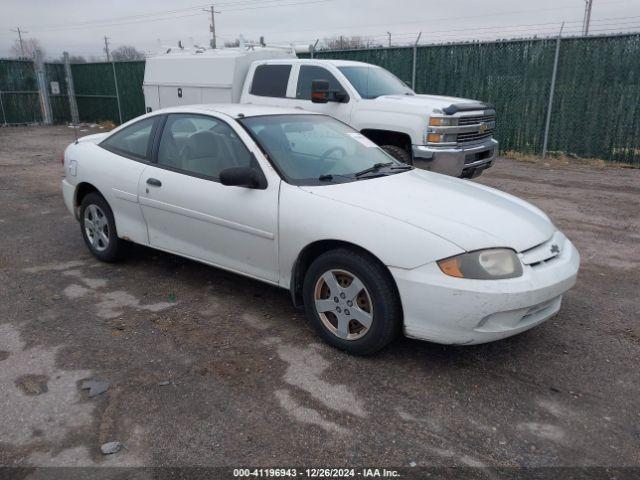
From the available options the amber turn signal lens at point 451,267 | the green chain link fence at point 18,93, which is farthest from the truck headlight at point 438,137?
the green chain link fence at point 18,93

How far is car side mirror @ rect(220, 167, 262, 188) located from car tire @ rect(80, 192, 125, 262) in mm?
1776

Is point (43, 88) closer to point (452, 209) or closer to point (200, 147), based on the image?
point (200, 147)

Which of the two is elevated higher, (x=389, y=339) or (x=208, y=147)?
(x=208, y=147)

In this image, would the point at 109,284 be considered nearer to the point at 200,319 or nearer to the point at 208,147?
the point at 200,319

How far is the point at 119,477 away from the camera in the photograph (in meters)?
2.53

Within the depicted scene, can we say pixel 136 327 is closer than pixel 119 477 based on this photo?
No

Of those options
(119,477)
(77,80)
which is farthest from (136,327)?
(77,80)

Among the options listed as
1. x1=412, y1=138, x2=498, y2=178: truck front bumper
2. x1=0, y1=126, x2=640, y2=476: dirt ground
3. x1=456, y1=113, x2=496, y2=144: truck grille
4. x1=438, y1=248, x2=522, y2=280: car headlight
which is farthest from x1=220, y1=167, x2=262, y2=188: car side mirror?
x1=456, y1=113, x2=496, y2=144: truck grille

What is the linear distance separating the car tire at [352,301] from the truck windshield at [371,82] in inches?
205

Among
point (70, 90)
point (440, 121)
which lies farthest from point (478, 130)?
point (70, 90)

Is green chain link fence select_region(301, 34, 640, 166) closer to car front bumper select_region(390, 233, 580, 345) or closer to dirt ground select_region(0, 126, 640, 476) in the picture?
dirt ground select_region(0, 126, 640, 476)

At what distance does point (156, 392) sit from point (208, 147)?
2.06m

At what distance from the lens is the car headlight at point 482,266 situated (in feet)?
10.4

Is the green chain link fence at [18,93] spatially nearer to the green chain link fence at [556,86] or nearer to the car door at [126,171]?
the green chain link fence at [556,86]
